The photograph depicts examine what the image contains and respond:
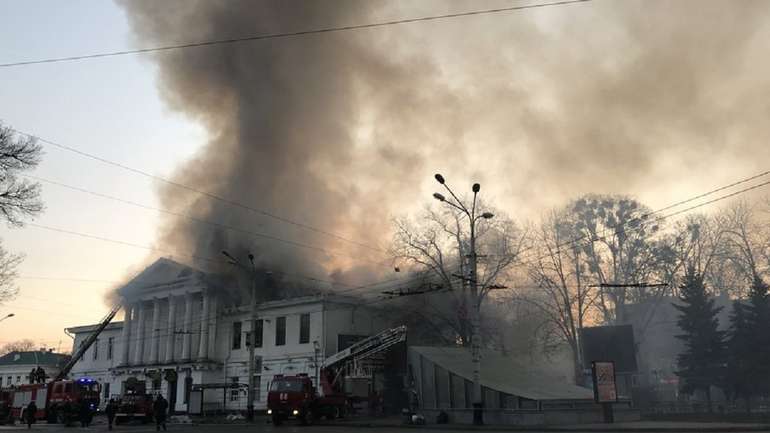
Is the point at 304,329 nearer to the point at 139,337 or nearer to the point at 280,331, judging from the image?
the point at 280,331

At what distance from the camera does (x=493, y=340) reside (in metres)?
47.2

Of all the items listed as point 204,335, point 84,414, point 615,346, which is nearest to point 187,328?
point 204,335

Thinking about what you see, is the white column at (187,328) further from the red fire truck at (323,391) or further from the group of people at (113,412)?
the red fire truck at (323,391)

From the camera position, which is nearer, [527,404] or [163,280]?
[527,404]

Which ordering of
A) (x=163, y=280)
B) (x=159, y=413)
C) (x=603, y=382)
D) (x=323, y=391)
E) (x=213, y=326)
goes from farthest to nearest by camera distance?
(x=163, y=280) < (x=213, y=326) < (x=323, y=391) < (x=159, y=413) < (x=603, y=382)

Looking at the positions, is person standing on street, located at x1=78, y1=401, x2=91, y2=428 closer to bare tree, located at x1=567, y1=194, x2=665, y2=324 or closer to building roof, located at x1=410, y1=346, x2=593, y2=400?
building roof, located at x1=410, y1=346, x2=593, y2=400

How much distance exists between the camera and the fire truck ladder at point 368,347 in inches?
1348

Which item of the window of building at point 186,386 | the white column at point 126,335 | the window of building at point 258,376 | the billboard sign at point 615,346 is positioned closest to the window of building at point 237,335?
the window of building at point 258,376

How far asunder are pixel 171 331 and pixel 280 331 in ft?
43.0

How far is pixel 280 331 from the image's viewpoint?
153ft

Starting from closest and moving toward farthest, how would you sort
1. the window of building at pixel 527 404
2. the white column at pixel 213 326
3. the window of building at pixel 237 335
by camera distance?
the window of building at pixel 527 404 < the window of building at pixel 237 335 < the white column at pixel 213 326

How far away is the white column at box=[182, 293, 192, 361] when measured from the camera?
50.8 m

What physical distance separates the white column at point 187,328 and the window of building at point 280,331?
9174 mm

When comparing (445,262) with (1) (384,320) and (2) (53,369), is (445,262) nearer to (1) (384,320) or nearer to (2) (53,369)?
(1) (384,320)
